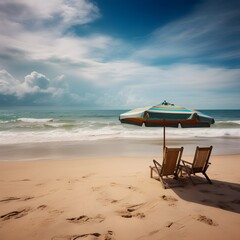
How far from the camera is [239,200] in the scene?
4.79 metres

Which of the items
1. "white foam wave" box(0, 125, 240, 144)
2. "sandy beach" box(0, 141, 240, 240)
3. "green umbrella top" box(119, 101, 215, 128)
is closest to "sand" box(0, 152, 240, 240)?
"sandy beach" box(0, 141, 240, 240)

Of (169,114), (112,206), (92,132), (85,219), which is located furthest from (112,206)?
(92,132)

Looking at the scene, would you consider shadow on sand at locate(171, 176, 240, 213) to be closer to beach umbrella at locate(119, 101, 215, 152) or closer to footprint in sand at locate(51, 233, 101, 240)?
beach umbrella at locate(119, 101, 215, 152)

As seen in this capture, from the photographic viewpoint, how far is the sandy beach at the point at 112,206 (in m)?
3.56

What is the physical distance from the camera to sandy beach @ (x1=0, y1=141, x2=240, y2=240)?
356cm

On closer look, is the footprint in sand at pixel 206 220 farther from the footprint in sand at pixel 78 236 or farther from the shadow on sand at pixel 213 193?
the footprint in sand at pixel 78 236

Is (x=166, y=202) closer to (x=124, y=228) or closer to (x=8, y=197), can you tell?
(x=124, y=228)

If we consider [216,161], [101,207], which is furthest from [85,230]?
[216,161]

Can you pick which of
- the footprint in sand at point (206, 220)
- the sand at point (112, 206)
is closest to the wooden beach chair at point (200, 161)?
the sand at point (112, 206)

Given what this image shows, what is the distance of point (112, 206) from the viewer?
14.7ft

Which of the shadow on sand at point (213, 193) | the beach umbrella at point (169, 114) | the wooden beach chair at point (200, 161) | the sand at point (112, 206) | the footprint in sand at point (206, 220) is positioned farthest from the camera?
the wooden beach chair at point (200, 161)

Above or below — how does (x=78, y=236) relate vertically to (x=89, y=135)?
above

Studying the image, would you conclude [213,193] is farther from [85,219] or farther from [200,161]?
[85,219]

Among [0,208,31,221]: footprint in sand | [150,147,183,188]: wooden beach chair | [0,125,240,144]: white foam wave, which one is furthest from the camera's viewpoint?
[0,125,240,144]: white foam wave
